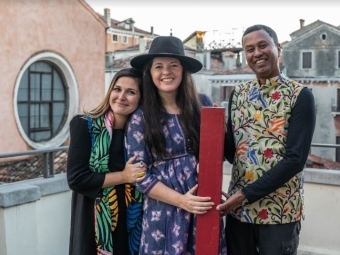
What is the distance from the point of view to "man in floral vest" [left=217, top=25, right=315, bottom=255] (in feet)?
6.66

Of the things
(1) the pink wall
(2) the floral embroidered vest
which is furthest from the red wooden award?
(1) the pink wall

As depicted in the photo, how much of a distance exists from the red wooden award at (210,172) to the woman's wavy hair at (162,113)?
0.67 feet

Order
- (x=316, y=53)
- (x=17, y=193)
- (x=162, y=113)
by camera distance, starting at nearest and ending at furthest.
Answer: (x=162, y=113) → (x=17, y=193) → (x=316, y=53)

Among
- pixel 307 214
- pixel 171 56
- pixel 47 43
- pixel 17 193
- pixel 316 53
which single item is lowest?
pixel 307 214

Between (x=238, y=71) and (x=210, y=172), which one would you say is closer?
(x=210, y=172)

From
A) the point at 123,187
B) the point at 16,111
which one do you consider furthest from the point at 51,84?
the point at 123,187

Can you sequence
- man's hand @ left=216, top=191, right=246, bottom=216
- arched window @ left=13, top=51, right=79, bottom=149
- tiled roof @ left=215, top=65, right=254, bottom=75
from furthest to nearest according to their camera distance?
tiled roof @ left=215, top=65, right=254, bottom=75
arched window @ left=13, top=51, right=79, bottom=149
man's hand @ left=216, top=191, right=246, bottom=216

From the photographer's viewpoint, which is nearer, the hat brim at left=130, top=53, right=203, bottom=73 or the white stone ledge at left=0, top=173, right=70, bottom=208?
the hat brim at left=130, top=53, right=203, bottom=73

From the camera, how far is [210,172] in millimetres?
1936

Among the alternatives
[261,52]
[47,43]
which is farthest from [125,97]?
[47,43]

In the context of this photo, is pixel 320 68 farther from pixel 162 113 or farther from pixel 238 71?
pixel 162 113

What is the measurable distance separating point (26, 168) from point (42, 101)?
231 cm

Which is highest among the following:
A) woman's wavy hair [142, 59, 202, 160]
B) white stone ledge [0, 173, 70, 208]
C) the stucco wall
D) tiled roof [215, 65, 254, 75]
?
the stucco wall

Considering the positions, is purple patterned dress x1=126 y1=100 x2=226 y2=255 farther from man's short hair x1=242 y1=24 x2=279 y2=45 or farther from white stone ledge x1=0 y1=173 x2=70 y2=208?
white stone ledge x1=0 y1=173 x2=70 y2=208
